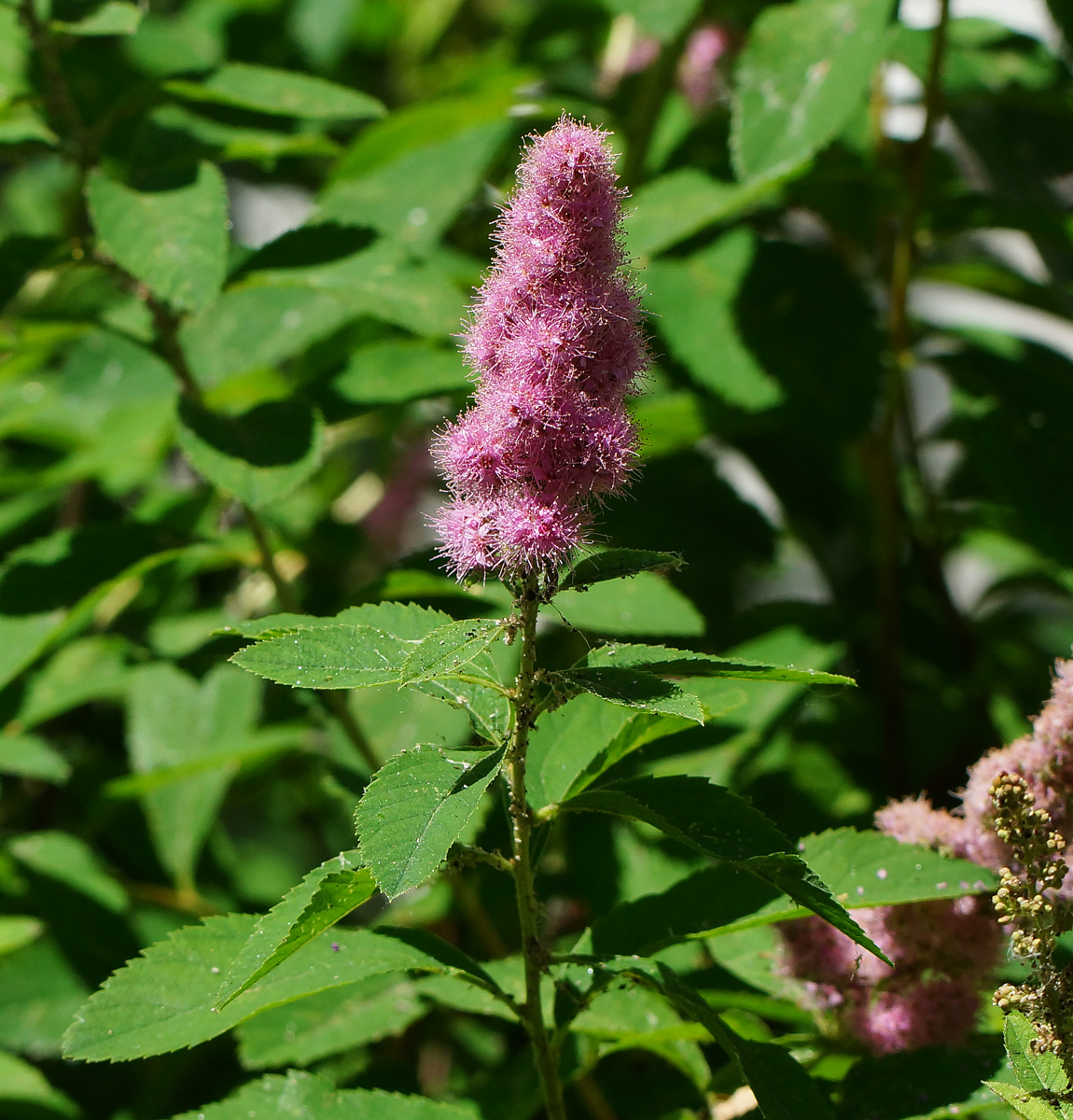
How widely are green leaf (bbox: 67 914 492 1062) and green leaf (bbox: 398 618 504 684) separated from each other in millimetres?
271

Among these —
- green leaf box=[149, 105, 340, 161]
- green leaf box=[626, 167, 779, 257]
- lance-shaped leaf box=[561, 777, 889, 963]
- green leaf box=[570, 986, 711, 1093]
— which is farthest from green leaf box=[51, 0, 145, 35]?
green leaf box=[570, 986, 711, 1093]

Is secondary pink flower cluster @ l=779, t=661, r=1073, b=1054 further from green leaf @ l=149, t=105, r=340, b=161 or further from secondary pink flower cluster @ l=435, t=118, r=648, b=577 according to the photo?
green leaf @ l=149, t=105, r=340, b=161

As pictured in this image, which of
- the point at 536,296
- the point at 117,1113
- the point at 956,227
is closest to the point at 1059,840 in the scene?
the point at 536,296

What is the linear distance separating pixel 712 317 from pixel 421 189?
17.9 inches

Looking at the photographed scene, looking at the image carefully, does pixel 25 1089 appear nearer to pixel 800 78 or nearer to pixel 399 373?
pixel 399 373

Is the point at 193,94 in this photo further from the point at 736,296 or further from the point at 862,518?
the point at 862,518

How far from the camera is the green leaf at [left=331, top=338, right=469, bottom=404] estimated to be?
139 cm

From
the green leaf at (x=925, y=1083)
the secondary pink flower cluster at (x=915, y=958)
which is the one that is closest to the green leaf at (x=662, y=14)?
the secondary pink flower cluster at (x=915, y=958)

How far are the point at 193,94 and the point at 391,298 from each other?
0.33 m

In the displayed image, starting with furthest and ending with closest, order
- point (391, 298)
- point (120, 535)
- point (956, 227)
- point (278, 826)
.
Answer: point (278, 826), point (956, 227), point (120, 535), point (391, 298)

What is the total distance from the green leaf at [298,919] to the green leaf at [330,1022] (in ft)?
1.25

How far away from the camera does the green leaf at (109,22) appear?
1.27 metres

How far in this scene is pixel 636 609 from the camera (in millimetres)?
1263

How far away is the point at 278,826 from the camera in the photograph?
2.90 meters
